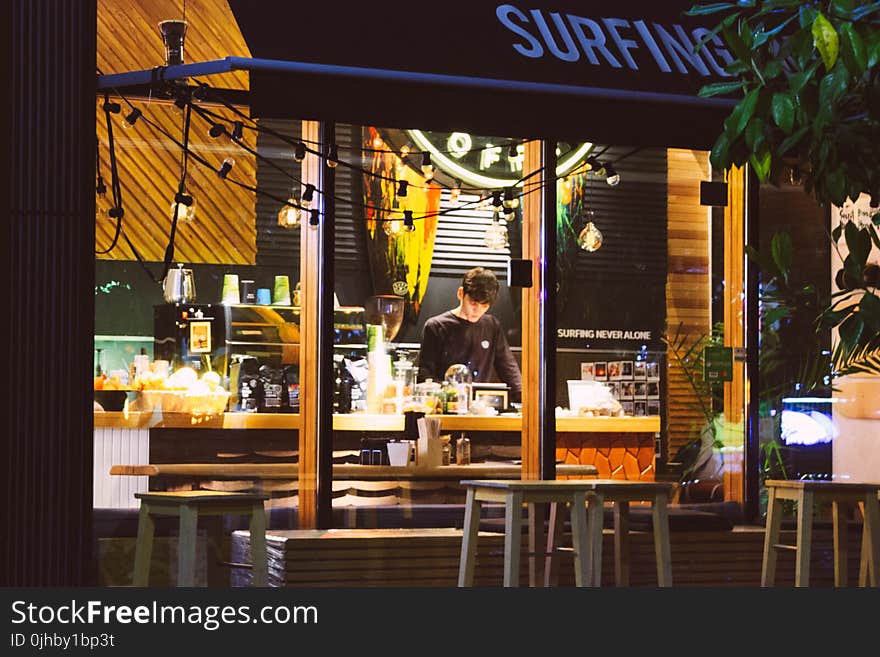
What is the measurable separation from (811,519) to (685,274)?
192 cm

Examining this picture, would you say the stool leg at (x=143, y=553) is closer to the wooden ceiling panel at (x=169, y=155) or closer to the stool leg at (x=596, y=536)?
the wooden ceiling panel at (x=169, y=155)

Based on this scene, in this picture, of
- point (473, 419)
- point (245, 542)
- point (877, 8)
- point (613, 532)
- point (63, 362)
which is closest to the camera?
point (877, 8)

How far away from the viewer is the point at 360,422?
278 inches

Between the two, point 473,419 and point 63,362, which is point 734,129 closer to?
point 63,362

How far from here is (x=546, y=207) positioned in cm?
718

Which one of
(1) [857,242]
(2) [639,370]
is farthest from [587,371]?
(1) [857,242]

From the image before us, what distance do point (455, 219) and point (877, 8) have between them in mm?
4295

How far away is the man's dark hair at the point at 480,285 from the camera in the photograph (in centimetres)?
737

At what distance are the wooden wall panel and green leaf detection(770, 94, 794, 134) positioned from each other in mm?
4243

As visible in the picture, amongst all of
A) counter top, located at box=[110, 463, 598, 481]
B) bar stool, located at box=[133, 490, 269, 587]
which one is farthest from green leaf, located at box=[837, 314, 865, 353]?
counter top, located at box=[110, 463, 598, 481]

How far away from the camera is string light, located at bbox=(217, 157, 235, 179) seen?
264 inches

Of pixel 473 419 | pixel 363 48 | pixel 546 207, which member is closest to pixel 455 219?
pixel 546 207

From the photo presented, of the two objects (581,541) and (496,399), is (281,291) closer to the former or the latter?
(496,399)

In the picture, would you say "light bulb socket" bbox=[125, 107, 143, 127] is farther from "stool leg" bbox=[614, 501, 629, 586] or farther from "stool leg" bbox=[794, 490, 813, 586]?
"stool leg" bbox=[794, 490, 813, 586]
